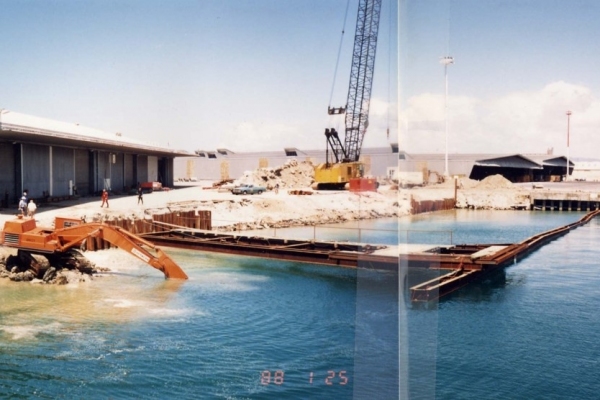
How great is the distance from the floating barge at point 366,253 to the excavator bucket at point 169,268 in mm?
4007

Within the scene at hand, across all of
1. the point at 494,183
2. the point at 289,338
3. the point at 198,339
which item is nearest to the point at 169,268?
the point at 198,339

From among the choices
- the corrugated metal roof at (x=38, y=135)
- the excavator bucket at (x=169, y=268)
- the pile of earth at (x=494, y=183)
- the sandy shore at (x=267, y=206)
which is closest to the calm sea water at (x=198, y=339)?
the excavator bucket at (x=169, y=268)

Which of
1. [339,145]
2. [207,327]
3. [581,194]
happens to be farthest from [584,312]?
[581,194]

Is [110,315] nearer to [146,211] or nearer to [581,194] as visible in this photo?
[146,211]

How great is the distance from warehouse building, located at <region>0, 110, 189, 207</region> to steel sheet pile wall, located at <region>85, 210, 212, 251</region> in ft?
28.6

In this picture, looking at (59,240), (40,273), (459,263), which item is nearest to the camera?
(59,240)

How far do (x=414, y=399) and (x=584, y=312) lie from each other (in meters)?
14.2

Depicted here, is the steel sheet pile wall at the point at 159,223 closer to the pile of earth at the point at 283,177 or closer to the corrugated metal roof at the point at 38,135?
the corrugated metal roof at the point at 38,135

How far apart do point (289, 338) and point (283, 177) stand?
5237cm

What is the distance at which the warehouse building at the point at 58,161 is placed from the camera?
31.8 m

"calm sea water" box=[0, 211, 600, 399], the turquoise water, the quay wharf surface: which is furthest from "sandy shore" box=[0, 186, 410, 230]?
"calm sea water" box=[0, 211, 600, 399]

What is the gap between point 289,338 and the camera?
1416 centimetres

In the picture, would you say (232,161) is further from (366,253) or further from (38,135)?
(366,253)

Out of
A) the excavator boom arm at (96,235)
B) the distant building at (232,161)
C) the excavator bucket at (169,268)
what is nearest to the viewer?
the excavator boom arm at (96,235)
